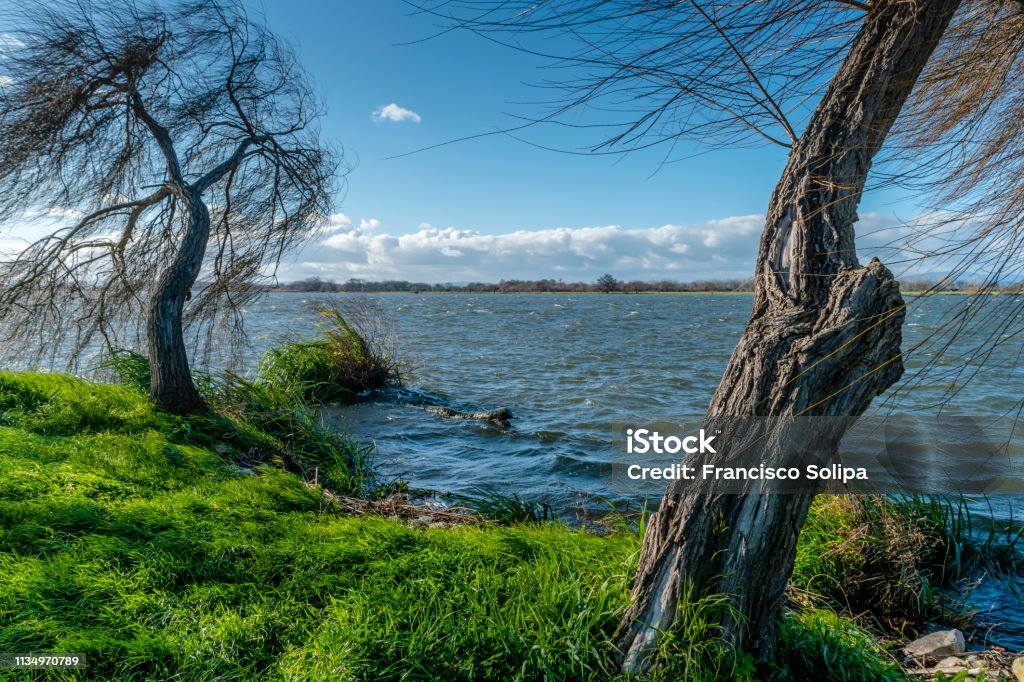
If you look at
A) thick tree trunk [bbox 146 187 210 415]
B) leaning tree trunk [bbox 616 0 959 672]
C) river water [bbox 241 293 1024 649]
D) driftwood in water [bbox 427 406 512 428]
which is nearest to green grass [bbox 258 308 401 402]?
river water [bbox 241 293 1024 649]

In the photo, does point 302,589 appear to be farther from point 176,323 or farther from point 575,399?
point 575,399

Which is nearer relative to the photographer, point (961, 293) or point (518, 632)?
point (961, 293)

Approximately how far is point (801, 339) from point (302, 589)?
110 inches

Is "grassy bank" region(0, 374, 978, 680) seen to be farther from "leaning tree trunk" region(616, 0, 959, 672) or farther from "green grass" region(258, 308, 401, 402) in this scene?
"green grass" region(258, 308, 401, 402)

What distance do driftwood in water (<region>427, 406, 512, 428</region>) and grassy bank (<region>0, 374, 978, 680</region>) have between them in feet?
16.9

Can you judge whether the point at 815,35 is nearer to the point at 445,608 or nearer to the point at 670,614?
the point at 670,614

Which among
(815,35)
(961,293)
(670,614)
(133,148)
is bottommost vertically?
(670,614)

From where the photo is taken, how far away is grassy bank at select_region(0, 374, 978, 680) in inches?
102

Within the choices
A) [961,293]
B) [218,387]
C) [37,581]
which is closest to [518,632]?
[961,293]

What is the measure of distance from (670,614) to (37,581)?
3195 mm

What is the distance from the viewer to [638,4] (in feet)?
6.99

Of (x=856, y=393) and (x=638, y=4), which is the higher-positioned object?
(x=638, y=4)

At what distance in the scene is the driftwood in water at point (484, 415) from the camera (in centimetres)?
1009

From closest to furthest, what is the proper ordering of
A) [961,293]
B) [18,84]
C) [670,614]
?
[961,293]
[670,614]
[18,84]
